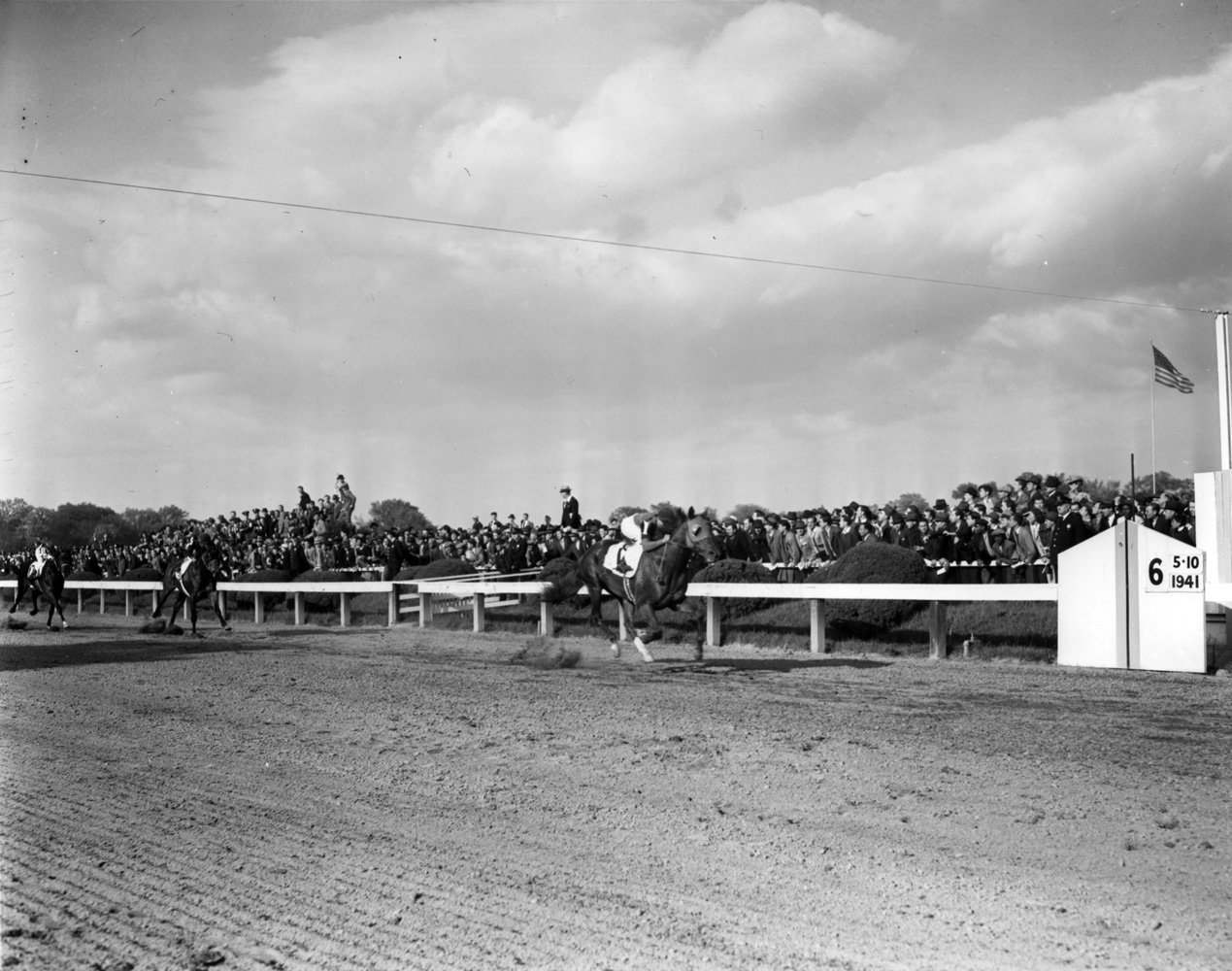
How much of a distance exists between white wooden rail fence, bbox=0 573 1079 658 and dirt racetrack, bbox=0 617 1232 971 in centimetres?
274

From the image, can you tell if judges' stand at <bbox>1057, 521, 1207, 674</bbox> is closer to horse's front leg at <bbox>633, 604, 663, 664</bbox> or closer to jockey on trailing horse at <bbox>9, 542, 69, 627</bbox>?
horse's front leg at <bbox>633, 604, 663, 664</bbox>

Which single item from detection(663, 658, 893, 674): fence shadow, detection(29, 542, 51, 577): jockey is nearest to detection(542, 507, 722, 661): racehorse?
detection(663, 658, 893, 674): fence shadow

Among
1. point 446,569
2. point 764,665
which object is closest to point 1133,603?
point 764,665

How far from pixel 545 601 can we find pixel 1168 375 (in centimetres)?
1046

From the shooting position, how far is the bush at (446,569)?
923 inches

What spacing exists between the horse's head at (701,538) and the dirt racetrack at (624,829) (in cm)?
254

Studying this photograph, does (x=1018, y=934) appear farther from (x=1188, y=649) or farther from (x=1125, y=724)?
(x=1188, y=649)

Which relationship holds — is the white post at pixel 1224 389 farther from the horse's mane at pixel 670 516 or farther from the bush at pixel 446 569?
the bush at pixel 446 569


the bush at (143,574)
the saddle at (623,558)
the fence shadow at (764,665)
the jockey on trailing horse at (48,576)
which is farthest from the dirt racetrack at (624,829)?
the bush at (143,574)

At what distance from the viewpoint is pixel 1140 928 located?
12.8ft

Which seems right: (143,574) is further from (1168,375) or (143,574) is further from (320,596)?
(1168,375)

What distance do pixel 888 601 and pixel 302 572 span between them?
15.1 m

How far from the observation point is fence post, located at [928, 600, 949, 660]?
42.6ft

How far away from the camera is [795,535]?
1836 centimetres
